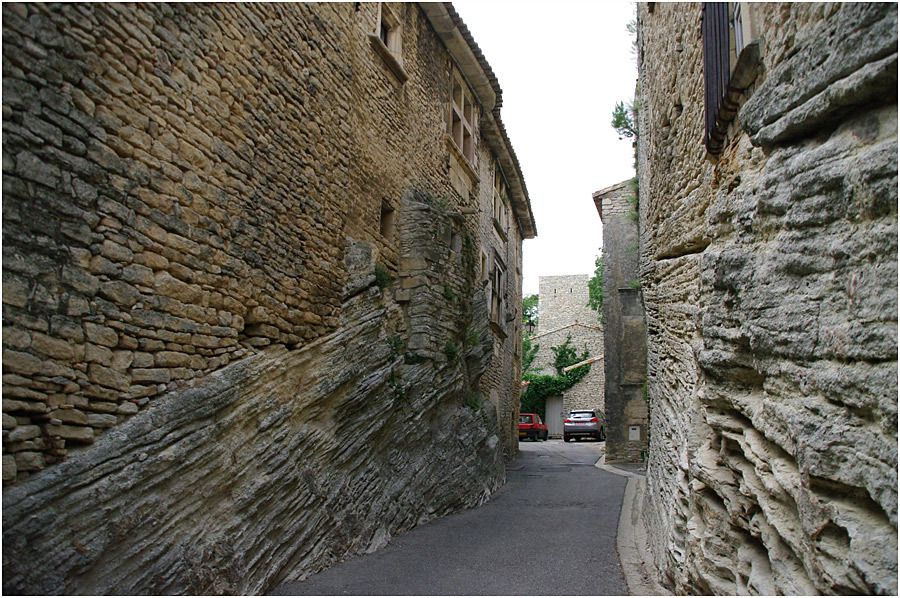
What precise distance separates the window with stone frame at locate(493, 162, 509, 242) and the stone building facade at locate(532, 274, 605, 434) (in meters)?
10.6

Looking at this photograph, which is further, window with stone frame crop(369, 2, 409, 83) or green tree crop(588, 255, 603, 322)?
green tree crop(588, 255, 603, 322)

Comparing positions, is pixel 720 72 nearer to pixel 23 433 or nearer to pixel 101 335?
pixel 101 335

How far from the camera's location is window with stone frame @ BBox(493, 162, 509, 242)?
17.6m

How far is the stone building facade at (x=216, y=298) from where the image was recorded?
423cm

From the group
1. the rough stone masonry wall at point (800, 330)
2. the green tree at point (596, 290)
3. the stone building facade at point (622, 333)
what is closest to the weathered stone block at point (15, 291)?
the rough stone masonry wall at point (800, 330)

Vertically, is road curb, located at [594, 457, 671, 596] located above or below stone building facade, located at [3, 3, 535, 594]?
below

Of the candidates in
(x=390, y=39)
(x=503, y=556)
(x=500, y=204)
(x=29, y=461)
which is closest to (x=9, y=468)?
(x=29, y=461)

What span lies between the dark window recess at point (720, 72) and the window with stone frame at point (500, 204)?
12088 millimetres

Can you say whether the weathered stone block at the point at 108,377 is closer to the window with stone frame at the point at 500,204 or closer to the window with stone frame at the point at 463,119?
the window with stone frame at the point at 463,119

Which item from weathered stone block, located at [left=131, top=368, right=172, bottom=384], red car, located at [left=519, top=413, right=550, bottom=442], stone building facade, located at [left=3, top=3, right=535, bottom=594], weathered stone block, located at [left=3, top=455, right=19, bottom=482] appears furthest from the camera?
red car, located at [left=519, top=413, right=550, bottom=442]

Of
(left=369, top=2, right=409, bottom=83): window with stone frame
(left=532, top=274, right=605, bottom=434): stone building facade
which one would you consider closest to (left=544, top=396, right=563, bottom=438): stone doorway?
(left=532, top=274, right=605, bottom=434): stone building facade

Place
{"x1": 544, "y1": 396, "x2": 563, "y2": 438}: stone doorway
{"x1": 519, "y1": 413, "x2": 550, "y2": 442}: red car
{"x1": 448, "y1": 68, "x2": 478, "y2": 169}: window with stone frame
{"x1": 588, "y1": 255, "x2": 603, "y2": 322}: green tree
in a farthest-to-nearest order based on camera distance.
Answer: {"x1": 544, "y1": 396, "x2": 563, "y2": 438}: stone doorway → {"x1": 519, "y1": 413, "x2": 550, "y2": 442}: red car → {"x1": 588, "y1": 255, "x2": 603, "y2": 322}: green tree → {"x1": 448, "y1": 68, "x2": 478, "y2": 169}: window with stone frame

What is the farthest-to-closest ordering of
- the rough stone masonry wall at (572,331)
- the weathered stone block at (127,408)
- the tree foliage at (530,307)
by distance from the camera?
the tree foliage at (530,307), the rough stone masonry wall at (572,331), the weathered stone block at (127,408)

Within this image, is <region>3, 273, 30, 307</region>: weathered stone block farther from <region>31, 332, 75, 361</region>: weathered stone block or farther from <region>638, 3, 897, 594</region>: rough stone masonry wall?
<region>638, 3, 897, 594</region>: rough stone masonry wall
